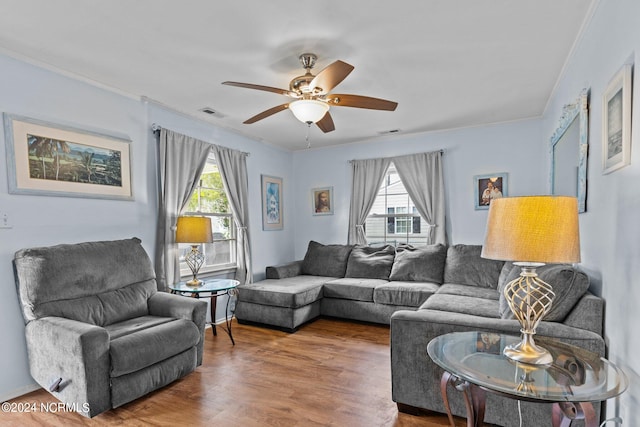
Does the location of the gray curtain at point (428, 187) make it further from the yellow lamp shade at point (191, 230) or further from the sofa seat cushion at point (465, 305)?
the yellow lamp shade at point (191, 230)

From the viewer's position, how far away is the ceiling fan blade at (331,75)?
2.10 meters

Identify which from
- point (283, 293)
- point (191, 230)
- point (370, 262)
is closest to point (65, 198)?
point (191, 230)

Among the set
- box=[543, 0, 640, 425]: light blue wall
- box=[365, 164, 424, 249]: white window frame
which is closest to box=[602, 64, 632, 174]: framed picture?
box=[543, 0, 640, 425]: light blue wall

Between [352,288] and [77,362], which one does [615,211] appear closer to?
[352,288]

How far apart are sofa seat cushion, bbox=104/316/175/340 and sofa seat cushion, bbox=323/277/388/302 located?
204 centimetres

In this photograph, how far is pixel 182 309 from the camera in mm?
2857

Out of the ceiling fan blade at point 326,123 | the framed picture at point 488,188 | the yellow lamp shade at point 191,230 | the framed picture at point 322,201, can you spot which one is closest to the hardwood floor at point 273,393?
the yellow lamp shade at point 191,230

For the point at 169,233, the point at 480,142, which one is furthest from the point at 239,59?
the point at 480,142

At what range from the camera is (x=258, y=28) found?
2197mm

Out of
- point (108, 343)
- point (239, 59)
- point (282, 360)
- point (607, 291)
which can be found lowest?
point (282, 360)

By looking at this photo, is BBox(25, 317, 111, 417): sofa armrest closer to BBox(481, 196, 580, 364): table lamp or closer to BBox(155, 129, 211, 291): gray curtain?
BBox(155, 129, 211, 291): gray curtain

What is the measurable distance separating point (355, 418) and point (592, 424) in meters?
1.30

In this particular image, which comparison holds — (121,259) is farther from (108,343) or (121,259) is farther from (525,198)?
(525,198)

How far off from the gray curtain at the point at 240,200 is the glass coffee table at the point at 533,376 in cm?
314
